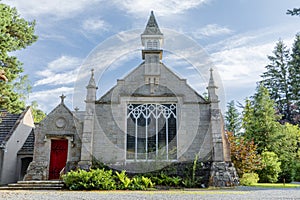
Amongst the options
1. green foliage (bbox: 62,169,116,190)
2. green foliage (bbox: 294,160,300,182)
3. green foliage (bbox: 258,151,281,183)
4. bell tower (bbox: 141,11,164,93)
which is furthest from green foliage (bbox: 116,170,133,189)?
green foliage (bbox: 294,160,300,182)

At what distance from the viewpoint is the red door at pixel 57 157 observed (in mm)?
16375

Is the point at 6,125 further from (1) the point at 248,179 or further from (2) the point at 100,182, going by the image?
(1) the point at 248,179

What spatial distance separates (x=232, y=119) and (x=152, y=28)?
2263 centimetres

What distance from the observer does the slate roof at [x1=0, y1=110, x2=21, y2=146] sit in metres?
18.4

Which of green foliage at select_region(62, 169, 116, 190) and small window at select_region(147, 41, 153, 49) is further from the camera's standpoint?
small window at select_region(147, 41, 153, 49)

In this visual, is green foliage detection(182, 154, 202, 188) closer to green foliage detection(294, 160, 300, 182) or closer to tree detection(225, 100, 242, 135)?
green foliage detection(294, 160, 300, 182)

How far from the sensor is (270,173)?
18.7 metres

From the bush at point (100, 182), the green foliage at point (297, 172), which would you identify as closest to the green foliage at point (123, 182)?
the bush at point (100, 182)

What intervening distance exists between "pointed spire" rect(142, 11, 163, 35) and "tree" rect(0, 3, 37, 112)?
268 inches

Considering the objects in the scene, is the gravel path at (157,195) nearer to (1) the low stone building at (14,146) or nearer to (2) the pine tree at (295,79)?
(1) the low stone building at (14,146)

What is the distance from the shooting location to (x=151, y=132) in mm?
15570

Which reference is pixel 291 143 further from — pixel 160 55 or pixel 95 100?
pixel 95 100

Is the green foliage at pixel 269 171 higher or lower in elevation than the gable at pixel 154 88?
lower

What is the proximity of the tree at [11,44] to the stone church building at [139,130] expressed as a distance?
2904mm
